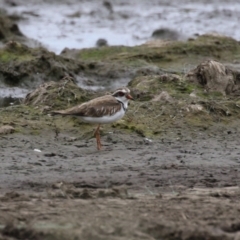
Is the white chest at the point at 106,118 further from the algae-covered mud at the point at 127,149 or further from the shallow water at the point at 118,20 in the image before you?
the shallow water at the point at 118,20

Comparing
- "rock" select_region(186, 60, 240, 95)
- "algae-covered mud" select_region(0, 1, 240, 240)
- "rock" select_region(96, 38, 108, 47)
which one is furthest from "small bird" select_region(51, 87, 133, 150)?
"rock" select_region(96, 38, 108, 47)

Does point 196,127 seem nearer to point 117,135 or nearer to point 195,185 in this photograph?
point 117,135

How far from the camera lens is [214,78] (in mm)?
13953

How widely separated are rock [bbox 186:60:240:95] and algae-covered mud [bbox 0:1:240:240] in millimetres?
16

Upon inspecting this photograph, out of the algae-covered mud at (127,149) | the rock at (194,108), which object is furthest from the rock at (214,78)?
the rock at (194,108)

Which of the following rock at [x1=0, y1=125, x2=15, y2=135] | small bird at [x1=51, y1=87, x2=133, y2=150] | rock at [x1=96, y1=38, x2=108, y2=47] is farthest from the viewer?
rock at [x1=96, y1=38, x2=108, y2=47]

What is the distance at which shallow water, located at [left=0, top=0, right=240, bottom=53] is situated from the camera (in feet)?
74.1

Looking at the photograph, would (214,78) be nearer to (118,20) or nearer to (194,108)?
(194,108)

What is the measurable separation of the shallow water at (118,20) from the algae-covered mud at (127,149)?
3.75 meters

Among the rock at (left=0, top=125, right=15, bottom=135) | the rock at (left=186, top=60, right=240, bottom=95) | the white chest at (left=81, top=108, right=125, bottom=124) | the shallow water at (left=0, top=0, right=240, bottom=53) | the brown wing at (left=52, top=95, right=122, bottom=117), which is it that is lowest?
the shallow water at (left=0, top=0, right=240, bottom=53)

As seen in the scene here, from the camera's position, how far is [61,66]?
1623 cm

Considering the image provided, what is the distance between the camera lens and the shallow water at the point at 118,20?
22.6 meters

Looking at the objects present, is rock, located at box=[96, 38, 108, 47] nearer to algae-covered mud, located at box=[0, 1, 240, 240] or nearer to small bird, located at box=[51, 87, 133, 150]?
algae-covered mud, located at box=[0, 1, 240, 240]

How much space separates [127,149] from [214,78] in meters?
3.08
